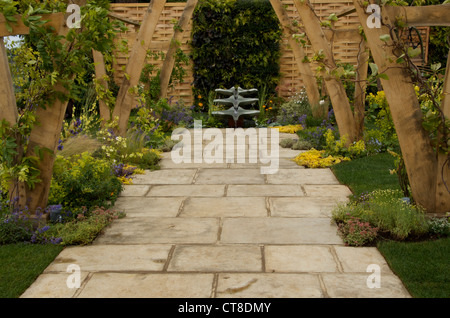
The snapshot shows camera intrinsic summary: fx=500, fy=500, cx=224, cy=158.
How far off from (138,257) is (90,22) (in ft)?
5.91

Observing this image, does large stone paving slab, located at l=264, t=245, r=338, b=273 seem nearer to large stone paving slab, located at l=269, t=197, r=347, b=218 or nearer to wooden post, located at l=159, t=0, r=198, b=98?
large stone paving slab, located at l=269, t=197, r=347, b=218

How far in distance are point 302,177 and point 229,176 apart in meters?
0.86

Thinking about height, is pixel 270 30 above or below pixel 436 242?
above

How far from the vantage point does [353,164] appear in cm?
633

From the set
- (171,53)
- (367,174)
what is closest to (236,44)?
(171,53)

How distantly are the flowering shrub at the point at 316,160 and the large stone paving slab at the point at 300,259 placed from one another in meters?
2.82

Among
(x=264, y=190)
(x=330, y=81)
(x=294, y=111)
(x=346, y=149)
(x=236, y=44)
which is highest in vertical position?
(x=236, y=44)

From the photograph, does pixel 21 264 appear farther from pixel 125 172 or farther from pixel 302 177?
pixel 302 177

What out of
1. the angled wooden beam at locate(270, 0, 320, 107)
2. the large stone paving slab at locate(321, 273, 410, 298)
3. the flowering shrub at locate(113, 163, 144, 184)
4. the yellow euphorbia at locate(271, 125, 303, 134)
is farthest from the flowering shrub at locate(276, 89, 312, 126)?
the large stone paving slab at locate(321, 273, 410, 298)

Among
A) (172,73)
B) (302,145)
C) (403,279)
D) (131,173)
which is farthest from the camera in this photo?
(172,73)

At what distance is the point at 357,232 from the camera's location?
3.78 m

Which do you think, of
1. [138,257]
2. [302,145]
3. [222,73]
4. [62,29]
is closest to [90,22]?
[62,29]

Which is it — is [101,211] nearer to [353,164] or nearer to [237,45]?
[353,164]

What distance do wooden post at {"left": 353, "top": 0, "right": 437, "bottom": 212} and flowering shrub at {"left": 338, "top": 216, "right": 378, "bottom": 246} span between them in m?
0.57
